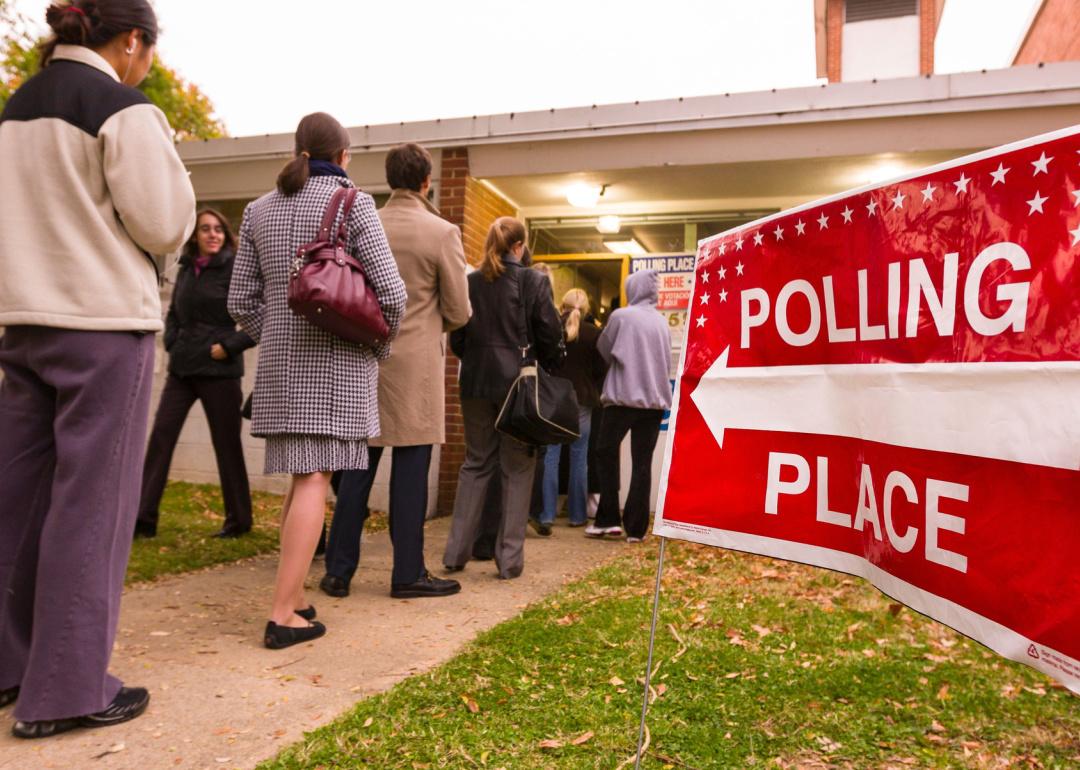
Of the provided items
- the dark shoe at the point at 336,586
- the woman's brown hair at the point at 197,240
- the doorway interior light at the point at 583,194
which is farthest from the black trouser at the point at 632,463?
the woman's brown hair at the point at 197,240

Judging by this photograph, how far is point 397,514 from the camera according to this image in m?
4.14

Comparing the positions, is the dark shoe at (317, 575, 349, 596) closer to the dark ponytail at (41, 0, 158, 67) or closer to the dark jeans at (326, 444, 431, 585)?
the dark jeans at (326, 444, 431, 585)

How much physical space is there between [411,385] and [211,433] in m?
2.05

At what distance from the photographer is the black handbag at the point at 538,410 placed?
14.9 feet

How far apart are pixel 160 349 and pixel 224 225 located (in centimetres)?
314

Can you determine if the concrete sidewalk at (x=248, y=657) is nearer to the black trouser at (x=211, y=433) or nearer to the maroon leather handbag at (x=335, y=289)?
the black trouser at (x=211, y=433)

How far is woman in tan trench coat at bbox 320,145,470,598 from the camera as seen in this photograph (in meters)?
4.15

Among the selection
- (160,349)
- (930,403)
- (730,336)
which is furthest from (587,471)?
(930,403)

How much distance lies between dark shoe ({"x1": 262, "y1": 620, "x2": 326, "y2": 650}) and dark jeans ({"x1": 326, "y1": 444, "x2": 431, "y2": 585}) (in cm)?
78

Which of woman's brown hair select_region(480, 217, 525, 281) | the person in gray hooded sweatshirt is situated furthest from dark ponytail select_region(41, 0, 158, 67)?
the person in gray hooded sweatshirt

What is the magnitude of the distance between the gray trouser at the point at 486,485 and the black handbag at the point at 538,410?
156 mm

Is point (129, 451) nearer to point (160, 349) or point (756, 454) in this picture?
point (756, 454)

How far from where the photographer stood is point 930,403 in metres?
1.80

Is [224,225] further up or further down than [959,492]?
further up
